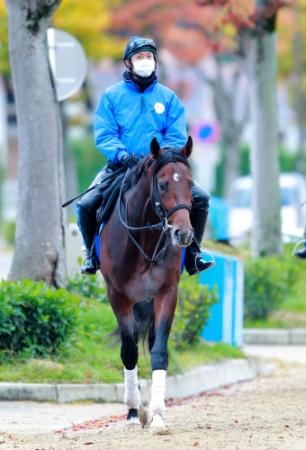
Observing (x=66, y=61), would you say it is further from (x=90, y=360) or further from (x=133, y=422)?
(x=133, y=422)

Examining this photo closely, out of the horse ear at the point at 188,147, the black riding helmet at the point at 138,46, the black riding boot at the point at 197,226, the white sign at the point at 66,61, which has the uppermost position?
the black riding helmet at the point at 138,46

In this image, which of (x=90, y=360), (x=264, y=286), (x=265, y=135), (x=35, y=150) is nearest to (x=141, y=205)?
(x=90, y=360)

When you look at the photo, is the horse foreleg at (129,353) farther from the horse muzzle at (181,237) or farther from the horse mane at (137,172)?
the horse muzzle at (181,237)

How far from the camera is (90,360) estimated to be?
13.4 metres

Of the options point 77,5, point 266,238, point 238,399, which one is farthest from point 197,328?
point 77,5

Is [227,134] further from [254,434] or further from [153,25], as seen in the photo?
[254,434]

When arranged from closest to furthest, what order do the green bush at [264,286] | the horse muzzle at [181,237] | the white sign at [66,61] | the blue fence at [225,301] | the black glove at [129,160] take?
the horse muzzle at [181,237], the black glove at [129,160], the blue fence at [225,301], the white sign at [66,61], the green bush at [264,286]

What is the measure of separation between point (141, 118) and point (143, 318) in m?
1.52

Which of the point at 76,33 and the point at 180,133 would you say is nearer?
the point at 180,133

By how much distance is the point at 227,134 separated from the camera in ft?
156

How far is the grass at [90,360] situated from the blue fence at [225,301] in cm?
102

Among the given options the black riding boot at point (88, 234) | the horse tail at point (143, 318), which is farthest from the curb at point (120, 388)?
the horse tail at point (143, 318)

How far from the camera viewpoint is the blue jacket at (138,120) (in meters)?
11.3

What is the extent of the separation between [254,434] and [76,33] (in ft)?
110
